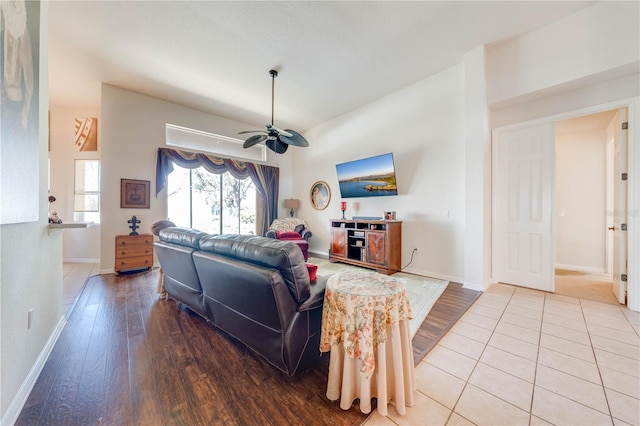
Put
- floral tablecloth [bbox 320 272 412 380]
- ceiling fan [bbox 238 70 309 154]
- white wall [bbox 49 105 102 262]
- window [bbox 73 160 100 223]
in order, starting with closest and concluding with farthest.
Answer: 1. floral tablecloth [bbox 320 272 412 380]
2. ceiling fan [bbox 238 70 309 154]
3. white wall [bbox 49 105 102 262]
4. window [bbox 73 160 100 223]

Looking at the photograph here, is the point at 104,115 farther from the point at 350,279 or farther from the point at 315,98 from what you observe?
the point at 350,279

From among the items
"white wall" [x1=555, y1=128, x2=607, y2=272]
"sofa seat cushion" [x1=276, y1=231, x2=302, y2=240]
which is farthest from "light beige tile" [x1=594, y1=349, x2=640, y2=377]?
"sofa seat cushion" [x1=276, y1=231, x2=302, y2=240]

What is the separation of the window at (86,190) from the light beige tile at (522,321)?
25.3 ft

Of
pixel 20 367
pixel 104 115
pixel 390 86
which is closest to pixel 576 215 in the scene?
pixel 390 86

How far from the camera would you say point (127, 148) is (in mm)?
4488

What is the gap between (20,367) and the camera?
1.40 m

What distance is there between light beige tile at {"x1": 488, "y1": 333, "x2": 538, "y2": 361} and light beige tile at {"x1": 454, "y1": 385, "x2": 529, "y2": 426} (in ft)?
2.19

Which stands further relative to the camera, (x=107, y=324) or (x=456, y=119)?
(x=456, y=119)

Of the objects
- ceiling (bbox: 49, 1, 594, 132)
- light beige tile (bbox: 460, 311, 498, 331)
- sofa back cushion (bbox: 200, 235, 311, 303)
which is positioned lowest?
light beige tile (bbox: 460, 311, 498, 331)

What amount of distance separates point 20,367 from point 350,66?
464cm

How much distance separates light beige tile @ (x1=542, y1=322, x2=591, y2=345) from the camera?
200cm

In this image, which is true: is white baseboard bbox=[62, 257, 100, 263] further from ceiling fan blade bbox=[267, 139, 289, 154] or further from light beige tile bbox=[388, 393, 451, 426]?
light beige tile bbox=[388, 393, 451, 426]

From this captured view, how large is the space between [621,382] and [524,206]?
2.43m

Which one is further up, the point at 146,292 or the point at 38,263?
the point at 38,263
